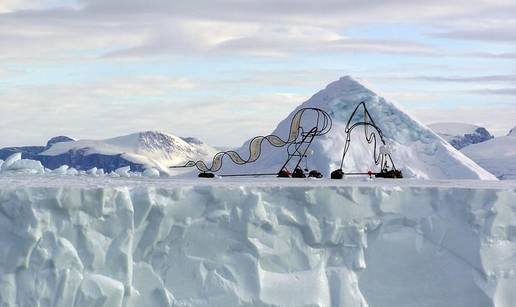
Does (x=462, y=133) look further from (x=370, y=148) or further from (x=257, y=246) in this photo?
(x=257, y=246)

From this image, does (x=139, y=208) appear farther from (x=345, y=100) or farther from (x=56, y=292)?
(x=345, y=100)

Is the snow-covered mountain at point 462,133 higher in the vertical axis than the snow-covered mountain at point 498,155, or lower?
lower

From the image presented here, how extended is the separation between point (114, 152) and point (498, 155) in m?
22.0

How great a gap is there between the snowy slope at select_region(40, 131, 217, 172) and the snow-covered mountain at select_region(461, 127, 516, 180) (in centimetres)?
1423

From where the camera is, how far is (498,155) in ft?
137

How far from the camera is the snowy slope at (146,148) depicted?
54.0 meters

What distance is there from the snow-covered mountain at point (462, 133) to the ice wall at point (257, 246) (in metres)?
45.7

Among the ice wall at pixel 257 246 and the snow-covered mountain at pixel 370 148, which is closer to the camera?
the ice wall at pixel 257 246

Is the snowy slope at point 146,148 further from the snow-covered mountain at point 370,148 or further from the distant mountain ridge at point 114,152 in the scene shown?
the snow-covered mountain at point 370,148

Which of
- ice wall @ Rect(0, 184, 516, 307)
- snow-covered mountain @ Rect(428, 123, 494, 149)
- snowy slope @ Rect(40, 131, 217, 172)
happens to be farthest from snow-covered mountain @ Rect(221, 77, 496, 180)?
snow-covered mountain @ Rect(428, 123, 494, 149)

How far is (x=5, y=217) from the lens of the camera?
12.5m

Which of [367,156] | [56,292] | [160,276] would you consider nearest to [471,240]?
[160,276]

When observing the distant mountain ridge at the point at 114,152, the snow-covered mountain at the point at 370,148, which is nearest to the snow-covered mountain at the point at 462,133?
the distant mountain ridge at the point at 114,152

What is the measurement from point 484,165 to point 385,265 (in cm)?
2775
